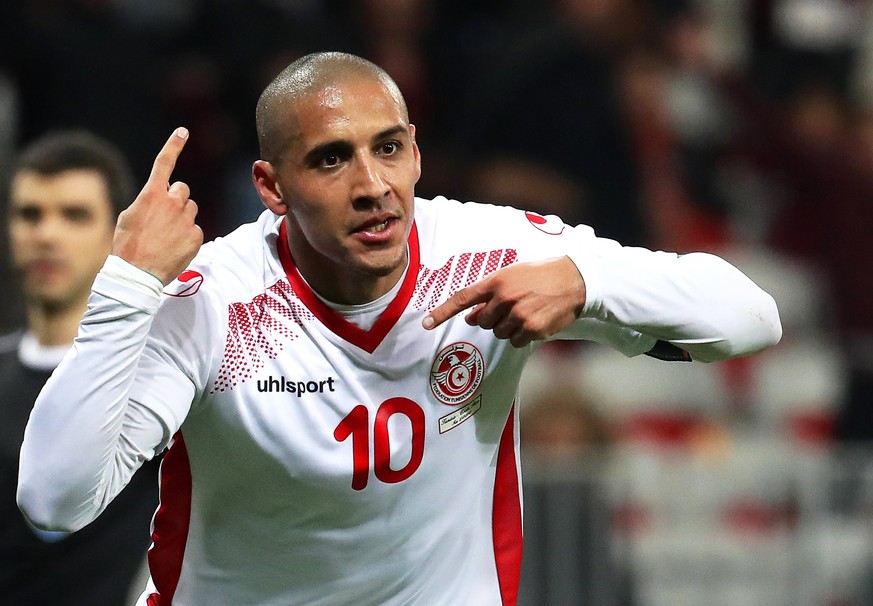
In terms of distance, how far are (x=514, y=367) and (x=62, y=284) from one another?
1.97 metres

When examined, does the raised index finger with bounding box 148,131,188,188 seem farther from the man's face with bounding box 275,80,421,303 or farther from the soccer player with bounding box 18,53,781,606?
the man's face with bounding box 275,80,421,303

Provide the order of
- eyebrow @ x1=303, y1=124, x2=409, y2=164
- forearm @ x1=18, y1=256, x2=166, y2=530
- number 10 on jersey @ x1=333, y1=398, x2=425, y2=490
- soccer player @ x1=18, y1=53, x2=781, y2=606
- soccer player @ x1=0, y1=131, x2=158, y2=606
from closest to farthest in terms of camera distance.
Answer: forearm @ x1=18, y1=256, x2=166, y2=530
soccer player @ x1=18, y1=53, x2=781, y2=606
eyebrow @ x1=303, y1=124, x2=409, y2=164
number 10 on jersey @ x1=333, y1=398, x2=425, y2=490
soccer player @ x1=0, y1=131, x2=158, y2=606

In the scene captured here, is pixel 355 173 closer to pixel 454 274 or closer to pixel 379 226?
pixel 379 226

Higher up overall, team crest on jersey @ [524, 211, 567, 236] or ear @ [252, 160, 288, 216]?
ear @ [252, 160, 288, 216]

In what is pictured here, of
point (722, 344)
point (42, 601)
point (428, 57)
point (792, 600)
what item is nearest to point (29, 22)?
point (428, 57)

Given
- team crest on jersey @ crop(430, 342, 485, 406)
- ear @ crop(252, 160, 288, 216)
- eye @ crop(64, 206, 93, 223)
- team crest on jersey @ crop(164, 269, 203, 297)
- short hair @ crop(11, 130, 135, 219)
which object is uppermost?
short hair @ crop(11, 130, 135, 219)

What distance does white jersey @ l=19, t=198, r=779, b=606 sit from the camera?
335cm

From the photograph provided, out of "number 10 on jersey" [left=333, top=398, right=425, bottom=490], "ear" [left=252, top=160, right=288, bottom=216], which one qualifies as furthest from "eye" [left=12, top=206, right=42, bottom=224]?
"number 10 on jersey" [left=333, top=398, right=425, bottom=490]

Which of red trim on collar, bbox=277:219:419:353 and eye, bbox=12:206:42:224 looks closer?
red trim on collar, bbox=277:219:419:353

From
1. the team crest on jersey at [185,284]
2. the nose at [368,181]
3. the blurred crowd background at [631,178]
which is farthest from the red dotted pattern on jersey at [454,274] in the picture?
the blurred crowd background at [631,178]

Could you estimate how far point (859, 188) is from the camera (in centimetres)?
880

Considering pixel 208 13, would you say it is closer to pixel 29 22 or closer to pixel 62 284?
pixel 29 22

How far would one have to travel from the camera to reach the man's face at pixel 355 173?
3289mm

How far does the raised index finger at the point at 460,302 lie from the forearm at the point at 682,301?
25 centimetres
